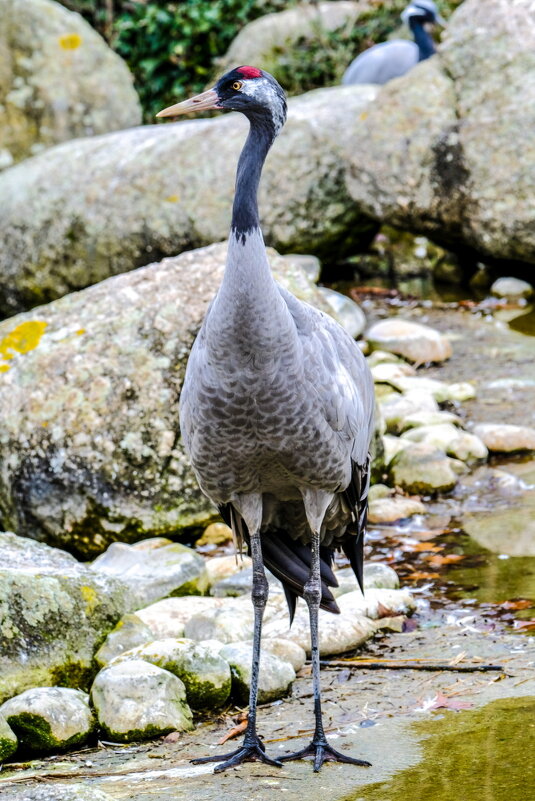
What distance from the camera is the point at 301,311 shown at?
12.1 feet

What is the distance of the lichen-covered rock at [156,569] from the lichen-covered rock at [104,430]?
407 mm

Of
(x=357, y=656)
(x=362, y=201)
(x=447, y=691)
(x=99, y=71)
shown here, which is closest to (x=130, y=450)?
(x=357, y=656)

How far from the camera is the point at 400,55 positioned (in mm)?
11766

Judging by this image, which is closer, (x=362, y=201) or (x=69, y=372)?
(x=69, y=372)

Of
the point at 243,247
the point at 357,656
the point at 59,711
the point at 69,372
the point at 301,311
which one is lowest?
the point at 357,656

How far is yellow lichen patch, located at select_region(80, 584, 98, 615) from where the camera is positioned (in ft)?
13.2

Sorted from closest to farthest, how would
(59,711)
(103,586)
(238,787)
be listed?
1. (238,787)
2. (59,711)
3. (103,586)

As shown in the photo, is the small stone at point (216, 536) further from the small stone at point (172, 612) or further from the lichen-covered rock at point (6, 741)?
the lichen-covered rock at point (6, 741)

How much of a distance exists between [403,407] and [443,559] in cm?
184

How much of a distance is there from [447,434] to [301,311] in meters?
2.75

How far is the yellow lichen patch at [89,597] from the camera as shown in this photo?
4.04 m

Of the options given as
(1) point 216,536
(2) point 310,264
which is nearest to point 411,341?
(2) point 310,264

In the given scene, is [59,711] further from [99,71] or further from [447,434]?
[99,71]

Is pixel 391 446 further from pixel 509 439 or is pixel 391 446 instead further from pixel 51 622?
pixel 51 622
